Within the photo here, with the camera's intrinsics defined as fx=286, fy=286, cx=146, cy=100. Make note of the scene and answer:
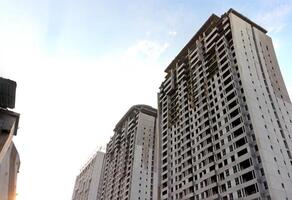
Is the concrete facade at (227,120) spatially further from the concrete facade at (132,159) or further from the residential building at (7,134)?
the residential building at (7,134)

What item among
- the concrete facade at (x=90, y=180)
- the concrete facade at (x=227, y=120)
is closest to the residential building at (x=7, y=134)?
the concrete facade at (x=227, y=120)

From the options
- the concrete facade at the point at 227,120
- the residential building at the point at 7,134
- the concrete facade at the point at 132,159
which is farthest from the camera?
the concrete facade at the point at 132,159

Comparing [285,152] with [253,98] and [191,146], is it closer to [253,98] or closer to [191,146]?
[253,98]

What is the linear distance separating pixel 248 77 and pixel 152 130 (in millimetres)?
56602

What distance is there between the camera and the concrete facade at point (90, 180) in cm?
12338

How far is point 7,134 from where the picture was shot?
18.9m

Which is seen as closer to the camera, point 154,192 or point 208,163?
point 208,163

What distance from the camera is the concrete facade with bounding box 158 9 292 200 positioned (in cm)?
4806

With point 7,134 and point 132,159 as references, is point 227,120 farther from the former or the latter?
point 132,159

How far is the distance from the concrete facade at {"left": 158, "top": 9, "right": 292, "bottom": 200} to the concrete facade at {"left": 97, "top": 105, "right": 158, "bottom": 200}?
20719mm

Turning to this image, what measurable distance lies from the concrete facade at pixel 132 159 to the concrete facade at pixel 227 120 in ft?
68.0

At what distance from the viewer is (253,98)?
56438mm

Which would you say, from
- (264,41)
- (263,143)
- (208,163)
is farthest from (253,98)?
(264,41)

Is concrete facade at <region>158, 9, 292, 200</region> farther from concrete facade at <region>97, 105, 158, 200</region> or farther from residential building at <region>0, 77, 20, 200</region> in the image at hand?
residential building at <region>0, 77, 20, 200</region>
